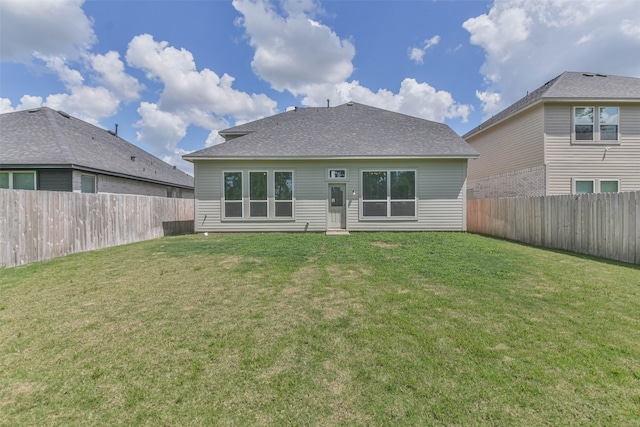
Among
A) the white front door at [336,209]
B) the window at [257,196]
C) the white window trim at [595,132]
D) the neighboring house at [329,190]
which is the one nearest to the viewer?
the neighboring house at [329,190]

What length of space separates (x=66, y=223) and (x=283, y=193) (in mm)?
6935

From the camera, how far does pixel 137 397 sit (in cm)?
215

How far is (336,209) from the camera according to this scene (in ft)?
38.9

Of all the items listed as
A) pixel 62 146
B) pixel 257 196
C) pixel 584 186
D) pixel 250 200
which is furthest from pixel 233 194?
pixel 584 186

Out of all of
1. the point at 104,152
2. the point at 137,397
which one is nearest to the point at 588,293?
the point at 137,397

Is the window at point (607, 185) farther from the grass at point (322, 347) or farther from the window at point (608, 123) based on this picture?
the grass at point (322, 347)

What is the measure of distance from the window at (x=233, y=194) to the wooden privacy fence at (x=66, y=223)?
A: 3154mm

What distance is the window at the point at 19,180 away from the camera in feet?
34.2

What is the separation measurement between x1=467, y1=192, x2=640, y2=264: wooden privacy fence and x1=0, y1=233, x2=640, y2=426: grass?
194 centimetres

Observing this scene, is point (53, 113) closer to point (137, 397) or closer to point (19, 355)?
point (19, 355)

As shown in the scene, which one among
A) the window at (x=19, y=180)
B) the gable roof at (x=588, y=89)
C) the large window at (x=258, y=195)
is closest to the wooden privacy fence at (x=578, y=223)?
the gable roof at (x=588, y=89)

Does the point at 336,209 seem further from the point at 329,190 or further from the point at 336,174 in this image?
the point at 336,174

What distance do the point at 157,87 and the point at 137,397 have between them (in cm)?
2430

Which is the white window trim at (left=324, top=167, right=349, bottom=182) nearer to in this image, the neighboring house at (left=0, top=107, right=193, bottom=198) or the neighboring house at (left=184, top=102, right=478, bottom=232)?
the neighboring house at (left=184, top=102, right=478, bottom=232)
